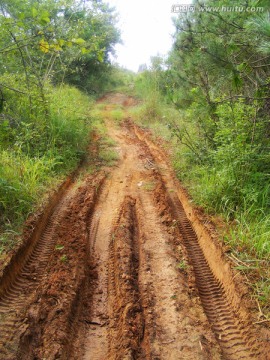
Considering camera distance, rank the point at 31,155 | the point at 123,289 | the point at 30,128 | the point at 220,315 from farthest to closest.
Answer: the point at 30,128
the point at 31,155
the point at 123,289
the point at 220,315

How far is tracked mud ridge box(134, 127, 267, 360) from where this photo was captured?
248 cm

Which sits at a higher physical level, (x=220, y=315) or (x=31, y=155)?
(x=31, y=155)

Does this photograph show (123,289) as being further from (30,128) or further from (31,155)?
(30,128)

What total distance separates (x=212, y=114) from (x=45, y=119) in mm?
3339

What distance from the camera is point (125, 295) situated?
2916mm

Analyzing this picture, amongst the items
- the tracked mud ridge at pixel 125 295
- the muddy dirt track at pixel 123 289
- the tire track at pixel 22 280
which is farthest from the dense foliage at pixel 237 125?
the tire track at pixel 22 280

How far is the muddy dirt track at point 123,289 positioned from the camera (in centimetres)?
245

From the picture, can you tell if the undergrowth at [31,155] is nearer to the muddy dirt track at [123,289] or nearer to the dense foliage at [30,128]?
the dense foliage at [30,128]

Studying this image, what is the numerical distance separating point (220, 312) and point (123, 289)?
0.97 m

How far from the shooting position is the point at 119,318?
2.72 meters

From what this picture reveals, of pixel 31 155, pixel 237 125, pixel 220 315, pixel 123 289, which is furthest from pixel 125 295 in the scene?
pixel 31 155

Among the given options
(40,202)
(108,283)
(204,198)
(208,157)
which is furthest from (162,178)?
(108,283)

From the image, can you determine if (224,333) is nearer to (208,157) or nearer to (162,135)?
(208,157)

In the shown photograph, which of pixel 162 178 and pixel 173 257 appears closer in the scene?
pixel 173 257
